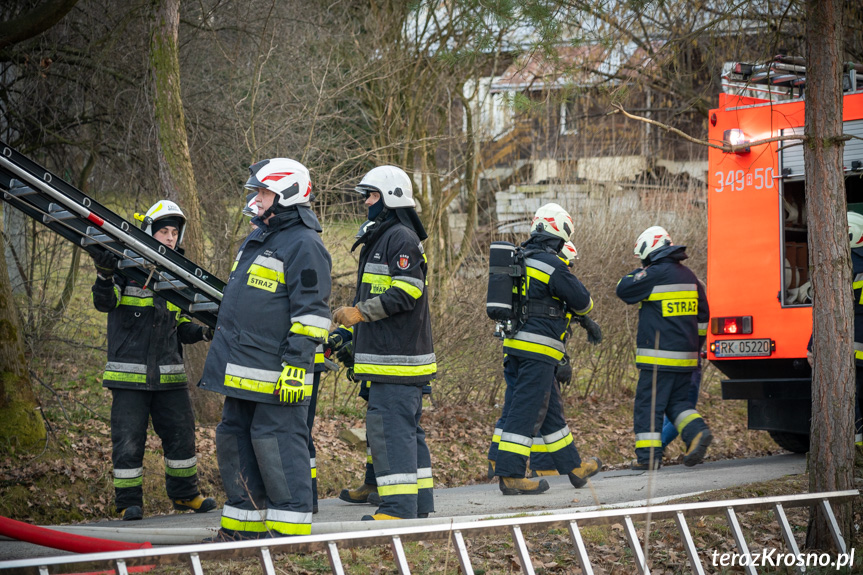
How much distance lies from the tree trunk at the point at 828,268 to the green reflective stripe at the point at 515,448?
2.31 m

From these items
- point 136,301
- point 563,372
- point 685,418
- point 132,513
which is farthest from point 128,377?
point 685,418

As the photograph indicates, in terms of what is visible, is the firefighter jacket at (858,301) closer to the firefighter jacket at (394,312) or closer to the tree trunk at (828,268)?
the tree trunk at (828,268)

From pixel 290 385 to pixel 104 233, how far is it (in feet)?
7.23

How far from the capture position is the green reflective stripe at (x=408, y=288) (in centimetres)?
546

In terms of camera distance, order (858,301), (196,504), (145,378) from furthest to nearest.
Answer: (858,301) < (196,504) < (145,378)

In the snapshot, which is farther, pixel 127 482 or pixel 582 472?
pixel 582 472

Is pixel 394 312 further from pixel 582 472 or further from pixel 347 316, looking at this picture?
pixel 582 472

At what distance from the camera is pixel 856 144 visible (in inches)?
289

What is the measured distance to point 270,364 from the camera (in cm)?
475

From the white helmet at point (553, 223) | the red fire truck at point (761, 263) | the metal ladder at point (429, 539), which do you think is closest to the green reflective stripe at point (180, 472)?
the metal ladder at point (429, 539)

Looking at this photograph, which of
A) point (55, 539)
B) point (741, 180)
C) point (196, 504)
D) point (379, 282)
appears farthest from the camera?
point (741, 180)

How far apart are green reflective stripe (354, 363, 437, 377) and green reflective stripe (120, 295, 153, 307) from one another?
5.68ft

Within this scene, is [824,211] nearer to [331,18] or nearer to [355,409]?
[355,409]

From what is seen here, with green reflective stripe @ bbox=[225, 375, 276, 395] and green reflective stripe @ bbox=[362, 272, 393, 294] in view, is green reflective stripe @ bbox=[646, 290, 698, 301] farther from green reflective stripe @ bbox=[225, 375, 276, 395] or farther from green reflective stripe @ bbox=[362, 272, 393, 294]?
green reflective stripe @ bbox=[225, 375, 276, 395]
